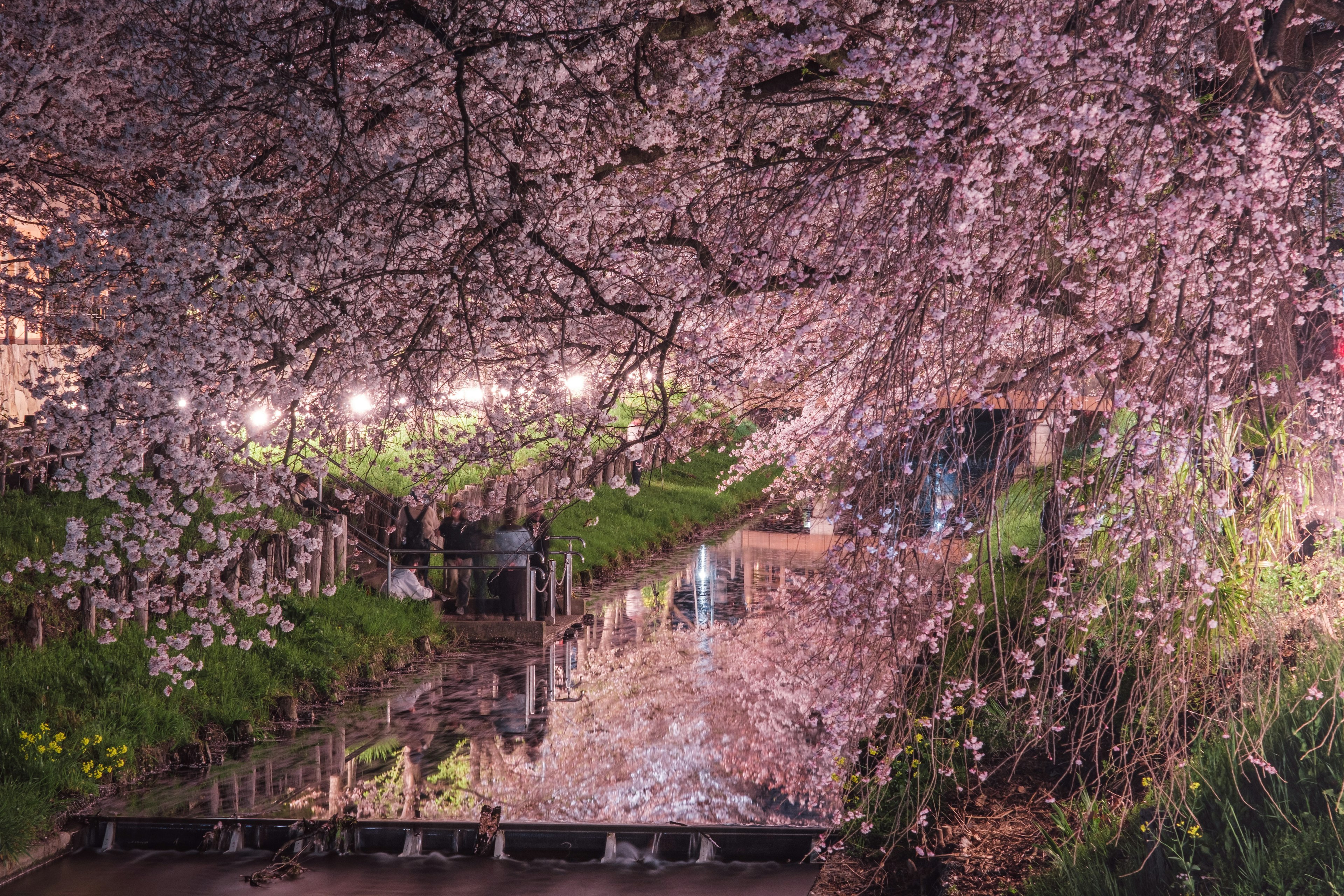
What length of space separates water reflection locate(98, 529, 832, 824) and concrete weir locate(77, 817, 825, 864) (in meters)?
0.26

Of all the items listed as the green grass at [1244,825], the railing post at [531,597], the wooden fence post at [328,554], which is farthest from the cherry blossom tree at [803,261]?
the railing post at [531,597]

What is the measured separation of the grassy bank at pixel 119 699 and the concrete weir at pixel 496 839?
0.57 m

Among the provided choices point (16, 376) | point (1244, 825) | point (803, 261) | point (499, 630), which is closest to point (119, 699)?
point (499, 630)

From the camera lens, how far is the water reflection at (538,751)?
747 cm

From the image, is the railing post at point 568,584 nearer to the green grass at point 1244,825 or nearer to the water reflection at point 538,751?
the water reflection at point 538,751

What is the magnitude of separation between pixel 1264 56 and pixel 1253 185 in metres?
1.36

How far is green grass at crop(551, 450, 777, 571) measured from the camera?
1956cm

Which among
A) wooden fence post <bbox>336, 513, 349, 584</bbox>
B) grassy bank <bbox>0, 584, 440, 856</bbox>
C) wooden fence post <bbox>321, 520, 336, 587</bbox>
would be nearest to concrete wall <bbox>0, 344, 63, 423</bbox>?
wooden fence post <bbox>336, 513, 349, 584</bbox>

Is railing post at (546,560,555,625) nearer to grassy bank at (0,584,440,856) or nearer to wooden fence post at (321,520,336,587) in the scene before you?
A: wooden fence post at (321,520,336,587)

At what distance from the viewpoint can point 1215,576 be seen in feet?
12.9

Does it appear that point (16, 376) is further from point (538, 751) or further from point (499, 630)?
point (538, 751)

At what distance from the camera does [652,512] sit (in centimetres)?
2497

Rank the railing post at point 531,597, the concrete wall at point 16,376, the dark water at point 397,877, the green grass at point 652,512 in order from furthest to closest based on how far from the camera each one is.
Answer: the green grass at point 652,512 < the concrete wall at point 16,376 < the railing post at point 531,597 < the dark water at point 397,877

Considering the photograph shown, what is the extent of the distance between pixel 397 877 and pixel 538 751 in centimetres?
222
